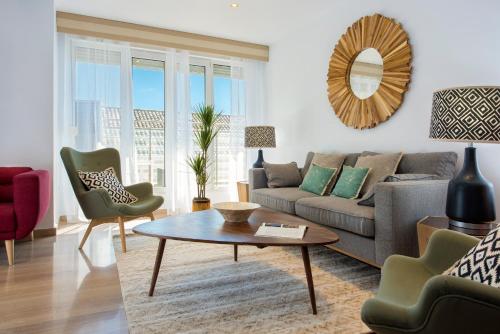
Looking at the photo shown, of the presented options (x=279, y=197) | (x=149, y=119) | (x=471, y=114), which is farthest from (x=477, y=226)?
(x=149, y=119)

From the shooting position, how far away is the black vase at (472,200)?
177 centimetres

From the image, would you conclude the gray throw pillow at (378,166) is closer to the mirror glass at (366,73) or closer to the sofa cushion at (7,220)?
the mirror glass at (366,73)

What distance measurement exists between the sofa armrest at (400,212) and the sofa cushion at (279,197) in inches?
39.3

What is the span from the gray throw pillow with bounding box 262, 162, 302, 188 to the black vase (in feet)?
6.50

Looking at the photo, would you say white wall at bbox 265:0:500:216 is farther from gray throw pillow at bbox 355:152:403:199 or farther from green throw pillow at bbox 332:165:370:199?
green throw pillow at bbox 332:165:370:199

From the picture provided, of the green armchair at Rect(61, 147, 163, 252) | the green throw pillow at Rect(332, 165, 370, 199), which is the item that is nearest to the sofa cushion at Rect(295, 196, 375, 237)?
the green throw pillow at Rect(332, 165, 370, 199)

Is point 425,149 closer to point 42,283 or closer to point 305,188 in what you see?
point 305,188

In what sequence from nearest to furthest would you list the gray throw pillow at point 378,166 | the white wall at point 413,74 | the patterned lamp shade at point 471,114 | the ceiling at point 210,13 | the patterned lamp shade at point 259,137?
the patterned lamp shade at point 471,114 → the white wall at point 413,74 → the gray throw pillow at point 378,166 → the ceiling at point 210,13 → the patterned lamp shade at point 259,137

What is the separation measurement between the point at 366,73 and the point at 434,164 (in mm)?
1334

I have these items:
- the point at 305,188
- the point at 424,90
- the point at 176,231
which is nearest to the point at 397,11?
the point at 424,90

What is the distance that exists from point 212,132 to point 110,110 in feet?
4.53

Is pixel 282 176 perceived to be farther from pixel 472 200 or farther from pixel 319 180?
pixel 472 200

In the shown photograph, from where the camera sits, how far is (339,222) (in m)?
2.41

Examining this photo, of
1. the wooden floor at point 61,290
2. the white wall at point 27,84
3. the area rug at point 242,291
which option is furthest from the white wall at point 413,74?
the white wall at point 27,84
